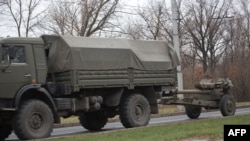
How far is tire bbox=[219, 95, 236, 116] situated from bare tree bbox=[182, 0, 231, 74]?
2859cm

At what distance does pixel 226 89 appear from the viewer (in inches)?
874

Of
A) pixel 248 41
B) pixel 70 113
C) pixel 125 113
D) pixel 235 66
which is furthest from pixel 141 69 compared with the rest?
pixel 248 41

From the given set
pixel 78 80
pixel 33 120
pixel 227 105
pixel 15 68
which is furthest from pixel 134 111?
pixel 227 105

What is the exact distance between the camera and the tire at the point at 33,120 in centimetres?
1428

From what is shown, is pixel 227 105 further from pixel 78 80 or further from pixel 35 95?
pixel 35 95

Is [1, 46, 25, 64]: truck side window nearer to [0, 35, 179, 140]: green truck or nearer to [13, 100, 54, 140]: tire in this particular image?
[0, 35, 179, 140]: green truck

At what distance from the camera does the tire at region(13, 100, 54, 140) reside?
46.9 feet

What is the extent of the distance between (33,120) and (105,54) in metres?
3.59

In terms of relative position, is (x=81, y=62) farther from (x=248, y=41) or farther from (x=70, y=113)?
(x=248, y=41)

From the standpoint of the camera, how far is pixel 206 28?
51.4m

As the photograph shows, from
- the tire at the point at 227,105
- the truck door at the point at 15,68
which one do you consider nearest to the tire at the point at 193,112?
the tire at the point at 227,105

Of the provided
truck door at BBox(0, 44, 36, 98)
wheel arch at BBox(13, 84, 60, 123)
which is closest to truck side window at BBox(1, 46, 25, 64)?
truck door at BBox(0, 44, 36, 98)

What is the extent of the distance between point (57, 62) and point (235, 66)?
1399 inches

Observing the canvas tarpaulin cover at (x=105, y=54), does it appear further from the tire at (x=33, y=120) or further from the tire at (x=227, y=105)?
the tire at (x=227, y=105)
